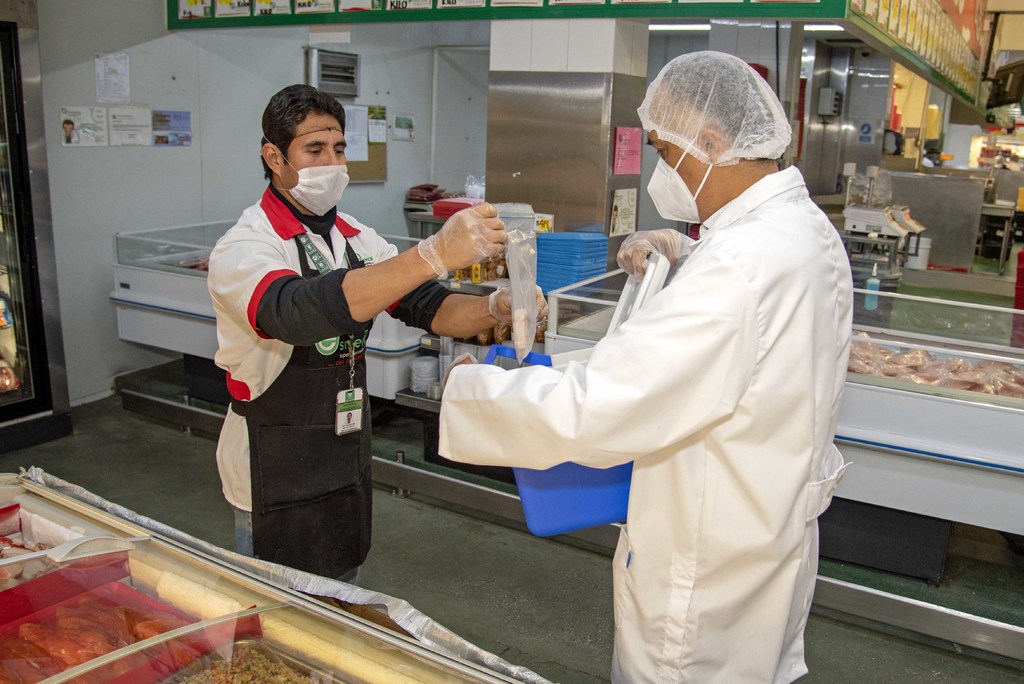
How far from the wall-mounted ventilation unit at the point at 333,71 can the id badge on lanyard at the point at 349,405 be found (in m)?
5.23

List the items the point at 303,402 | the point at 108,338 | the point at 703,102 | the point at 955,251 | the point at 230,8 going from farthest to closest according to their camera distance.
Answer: the point at 955,251, the point at 108,338, the point at 230,8, the point at 303,402, the point at 703,102

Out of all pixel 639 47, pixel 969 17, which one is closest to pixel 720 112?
pixel 639 47

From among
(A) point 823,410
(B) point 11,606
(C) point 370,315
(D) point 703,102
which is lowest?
(B) point 11,606

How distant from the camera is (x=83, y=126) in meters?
5.66

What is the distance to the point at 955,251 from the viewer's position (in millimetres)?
8391

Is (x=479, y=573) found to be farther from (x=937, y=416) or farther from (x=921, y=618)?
(x=937, y=416)

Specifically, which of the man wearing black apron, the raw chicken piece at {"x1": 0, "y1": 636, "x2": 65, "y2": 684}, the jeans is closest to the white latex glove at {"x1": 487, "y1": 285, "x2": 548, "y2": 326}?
the man wearing black apron

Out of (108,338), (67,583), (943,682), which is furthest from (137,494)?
(943,682)

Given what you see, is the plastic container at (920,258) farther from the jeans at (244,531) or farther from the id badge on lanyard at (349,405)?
the jeans at (244,531)

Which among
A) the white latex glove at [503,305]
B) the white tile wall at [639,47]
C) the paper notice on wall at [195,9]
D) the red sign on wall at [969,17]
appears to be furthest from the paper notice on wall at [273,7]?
the red sign on wall at [969,17]

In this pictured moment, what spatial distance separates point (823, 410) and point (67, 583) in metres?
1.57

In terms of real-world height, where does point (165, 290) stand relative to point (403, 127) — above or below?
below

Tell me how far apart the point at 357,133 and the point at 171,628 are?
21.2 ft

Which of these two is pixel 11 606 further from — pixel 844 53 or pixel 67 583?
pixel 844 53
